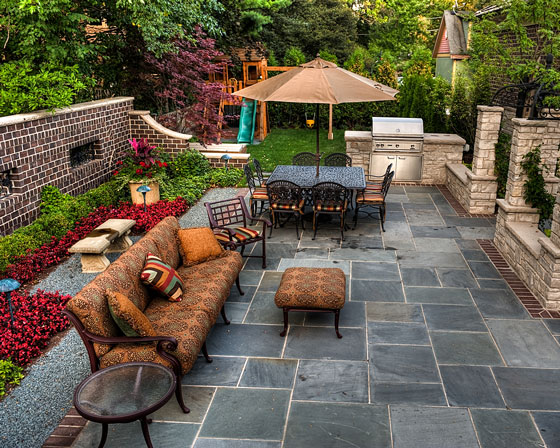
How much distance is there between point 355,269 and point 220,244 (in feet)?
6.82

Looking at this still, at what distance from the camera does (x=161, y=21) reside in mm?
10797

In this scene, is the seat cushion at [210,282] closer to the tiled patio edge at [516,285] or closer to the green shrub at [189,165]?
the tiled patio edge at [516,285]

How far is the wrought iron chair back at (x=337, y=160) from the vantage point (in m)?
11.3

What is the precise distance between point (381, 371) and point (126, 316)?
2529 mm

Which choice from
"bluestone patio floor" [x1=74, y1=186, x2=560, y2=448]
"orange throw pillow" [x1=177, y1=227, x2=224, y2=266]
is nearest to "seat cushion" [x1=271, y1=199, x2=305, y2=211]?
"bluestone patio floor" [x1=74, y1=186, x2=560, y2=448]

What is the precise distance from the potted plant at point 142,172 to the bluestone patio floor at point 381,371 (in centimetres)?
373

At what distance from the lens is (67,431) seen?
4.41m

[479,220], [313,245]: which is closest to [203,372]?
[313,245]

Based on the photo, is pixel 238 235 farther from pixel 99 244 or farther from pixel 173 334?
pixel 173 334

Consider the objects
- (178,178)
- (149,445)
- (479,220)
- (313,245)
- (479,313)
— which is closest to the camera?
(149,445)

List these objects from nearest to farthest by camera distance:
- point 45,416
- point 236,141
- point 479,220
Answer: point 45,416 → point 479,220 → point 236,141

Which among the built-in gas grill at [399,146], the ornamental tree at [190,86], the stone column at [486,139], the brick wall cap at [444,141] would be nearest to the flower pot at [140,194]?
the ornamental tree at [190,86]

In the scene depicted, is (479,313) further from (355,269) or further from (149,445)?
(149,445)

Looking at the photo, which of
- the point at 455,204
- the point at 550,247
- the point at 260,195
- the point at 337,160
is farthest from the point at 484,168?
the point at 260,195
